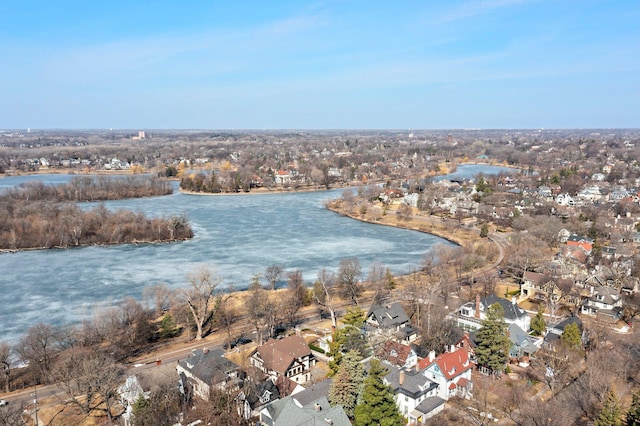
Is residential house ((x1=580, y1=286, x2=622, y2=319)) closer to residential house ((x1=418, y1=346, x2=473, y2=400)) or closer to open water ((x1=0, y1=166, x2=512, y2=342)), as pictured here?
residential house ((x1=418, y1=346, x2=473, y2=400))

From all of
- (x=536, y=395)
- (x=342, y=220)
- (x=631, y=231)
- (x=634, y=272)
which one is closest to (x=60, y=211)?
(x=342, y=220)

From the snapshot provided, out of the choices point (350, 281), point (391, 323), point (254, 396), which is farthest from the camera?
point (350, 281)

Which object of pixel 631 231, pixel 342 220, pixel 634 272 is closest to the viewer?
pixel 634 272

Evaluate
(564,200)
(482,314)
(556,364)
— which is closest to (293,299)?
(482,314)

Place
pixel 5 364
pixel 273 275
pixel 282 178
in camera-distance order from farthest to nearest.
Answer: pixel 282 178 < pixel 273 275 < pixel 5 364

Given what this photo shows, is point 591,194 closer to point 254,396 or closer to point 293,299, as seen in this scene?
point 293,299

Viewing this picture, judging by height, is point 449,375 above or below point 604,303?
above

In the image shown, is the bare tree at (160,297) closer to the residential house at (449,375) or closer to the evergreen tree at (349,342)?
the evergreen tree at (349,342)

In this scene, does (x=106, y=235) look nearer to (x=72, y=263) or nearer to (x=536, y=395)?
(x=72, y=263)
